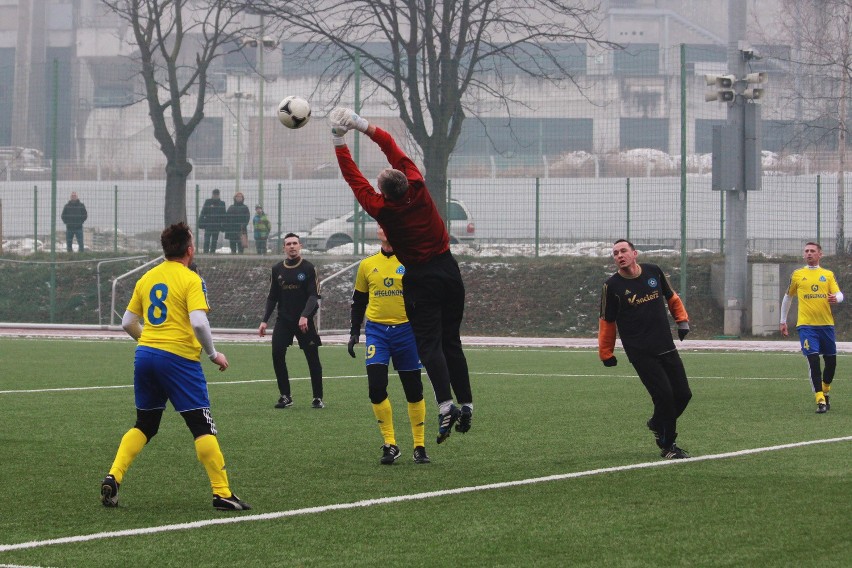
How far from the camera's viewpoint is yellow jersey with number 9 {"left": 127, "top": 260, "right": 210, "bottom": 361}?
853 cm

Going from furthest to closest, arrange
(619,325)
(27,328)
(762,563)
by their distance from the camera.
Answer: (27,328)
(619,325)
(762,563)

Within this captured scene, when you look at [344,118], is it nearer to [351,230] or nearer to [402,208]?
[402,208]

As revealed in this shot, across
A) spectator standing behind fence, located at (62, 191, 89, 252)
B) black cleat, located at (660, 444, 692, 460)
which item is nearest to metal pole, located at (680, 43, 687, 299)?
spectator standing behind fence, located at (62, 191, 89, 252)

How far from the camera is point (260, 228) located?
107 ft

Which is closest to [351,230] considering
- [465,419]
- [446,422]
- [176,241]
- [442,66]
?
[442,66]

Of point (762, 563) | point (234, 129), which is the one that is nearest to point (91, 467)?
point (762, 563)

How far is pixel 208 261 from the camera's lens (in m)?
32.4

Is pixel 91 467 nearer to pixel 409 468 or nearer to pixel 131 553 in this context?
pixel 409 468

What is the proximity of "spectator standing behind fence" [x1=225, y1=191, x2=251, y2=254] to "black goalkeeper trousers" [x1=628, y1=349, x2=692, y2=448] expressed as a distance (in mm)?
22124

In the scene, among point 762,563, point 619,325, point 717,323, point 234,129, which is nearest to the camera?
point 762,563

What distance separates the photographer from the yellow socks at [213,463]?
839cm

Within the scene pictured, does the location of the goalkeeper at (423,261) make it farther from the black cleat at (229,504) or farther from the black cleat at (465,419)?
the black cleat at (229,504)

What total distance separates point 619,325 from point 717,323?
18.0m

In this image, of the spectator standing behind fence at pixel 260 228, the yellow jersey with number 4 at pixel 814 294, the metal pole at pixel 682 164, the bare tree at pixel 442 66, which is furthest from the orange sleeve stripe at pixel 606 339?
the spectator standing behind fence at pixel 260 228
